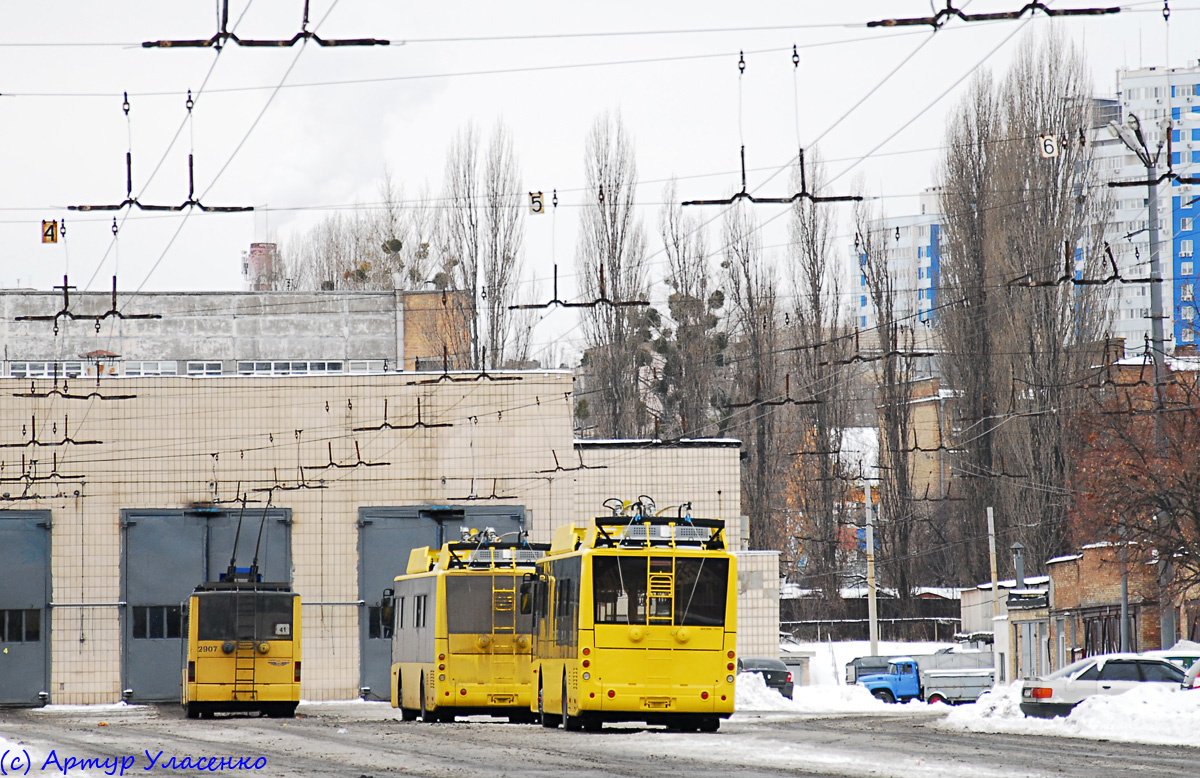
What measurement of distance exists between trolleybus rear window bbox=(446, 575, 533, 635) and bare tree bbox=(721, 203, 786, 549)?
4267cm

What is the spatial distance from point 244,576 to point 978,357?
3833 centimetres

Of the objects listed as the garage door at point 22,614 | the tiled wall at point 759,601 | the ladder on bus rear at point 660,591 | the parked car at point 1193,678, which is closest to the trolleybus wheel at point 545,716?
the ladder on bus rear at point 660,591

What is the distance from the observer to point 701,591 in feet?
78.1

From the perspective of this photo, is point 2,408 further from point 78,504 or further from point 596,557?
point 596,557

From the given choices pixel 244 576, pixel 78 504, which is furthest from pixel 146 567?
pixel 244 576

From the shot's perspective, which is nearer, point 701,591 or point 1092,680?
point 701,591

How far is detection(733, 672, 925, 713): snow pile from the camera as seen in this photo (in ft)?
→ 132

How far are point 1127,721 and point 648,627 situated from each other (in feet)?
21.3

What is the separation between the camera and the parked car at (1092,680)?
28641mm

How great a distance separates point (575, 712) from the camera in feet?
77.5

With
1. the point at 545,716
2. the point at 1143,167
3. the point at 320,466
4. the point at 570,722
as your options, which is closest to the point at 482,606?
the point at 545,716

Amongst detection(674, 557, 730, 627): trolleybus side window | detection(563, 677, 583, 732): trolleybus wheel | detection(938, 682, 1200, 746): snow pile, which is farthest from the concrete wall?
detection(674, 557, 730, 627): trolleybus side window

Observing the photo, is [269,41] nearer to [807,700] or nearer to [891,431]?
[807,700]

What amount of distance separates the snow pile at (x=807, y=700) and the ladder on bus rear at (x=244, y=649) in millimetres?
11158
